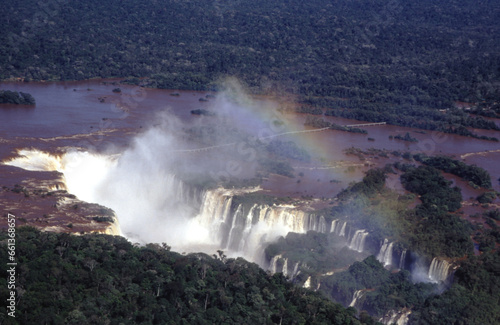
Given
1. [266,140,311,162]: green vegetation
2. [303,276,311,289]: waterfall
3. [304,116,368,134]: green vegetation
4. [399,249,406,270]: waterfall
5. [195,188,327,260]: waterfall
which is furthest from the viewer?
[304,116,368,134]: green vegetation

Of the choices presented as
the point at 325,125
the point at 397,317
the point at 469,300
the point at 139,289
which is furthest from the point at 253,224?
the point at 325,125

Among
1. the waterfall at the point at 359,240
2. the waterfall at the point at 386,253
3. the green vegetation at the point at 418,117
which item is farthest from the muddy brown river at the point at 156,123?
the waterfall at the point at 386,253

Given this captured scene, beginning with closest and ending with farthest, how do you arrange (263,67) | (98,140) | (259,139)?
(98,140), (259,139), (263,67)

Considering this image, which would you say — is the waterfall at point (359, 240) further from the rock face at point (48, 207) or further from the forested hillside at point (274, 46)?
the forested hillside at point (274, 46)

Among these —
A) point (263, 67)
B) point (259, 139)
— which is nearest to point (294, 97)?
point (263, 67)

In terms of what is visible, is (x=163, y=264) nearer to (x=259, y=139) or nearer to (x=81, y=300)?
(x=81, y=300)

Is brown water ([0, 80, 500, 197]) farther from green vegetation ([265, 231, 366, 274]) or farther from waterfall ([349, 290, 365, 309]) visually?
waterfall ([349, 290, 365, 309])

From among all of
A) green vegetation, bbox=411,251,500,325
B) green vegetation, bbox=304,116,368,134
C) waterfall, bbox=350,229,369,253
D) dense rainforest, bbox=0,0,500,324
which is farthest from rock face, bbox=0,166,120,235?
green vegetation, bbox=304,116,368,134
